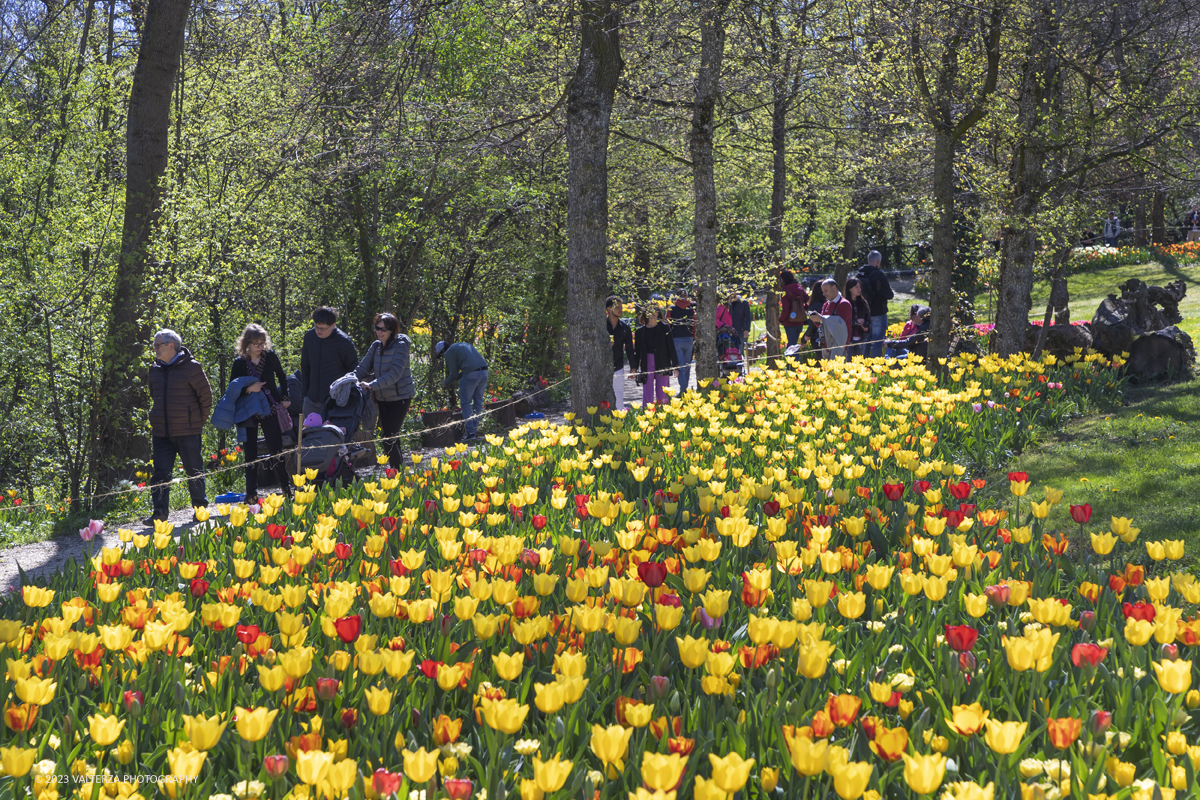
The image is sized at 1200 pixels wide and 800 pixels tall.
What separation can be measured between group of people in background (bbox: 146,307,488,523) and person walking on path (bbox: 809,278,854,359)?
5611 mm

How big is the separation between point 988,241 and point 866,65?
2916mm

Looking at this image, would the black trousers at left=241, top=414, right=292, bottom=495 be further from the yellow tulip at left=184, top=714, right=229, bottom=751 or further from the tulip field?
the yellow tulip at left=184, top=714, right=229, bottom=751

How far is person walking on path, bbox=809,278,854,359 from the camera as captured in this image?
38.9 feet

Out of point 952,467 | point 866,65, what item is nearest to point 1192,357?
point 866,65

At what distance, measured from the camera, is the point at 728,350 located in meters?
14.9

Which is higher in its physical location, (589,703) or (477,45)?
(477,45)

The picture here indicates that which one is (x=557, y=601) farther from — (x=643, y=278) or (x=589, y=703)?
(x=643, y=278)

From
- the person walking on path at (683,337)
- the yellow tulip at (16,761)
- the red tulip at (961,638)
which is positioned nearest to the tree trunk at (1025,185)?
the person walking on path at (683,337)

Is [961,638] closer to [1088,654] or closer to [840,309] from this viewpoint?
[1088,654]

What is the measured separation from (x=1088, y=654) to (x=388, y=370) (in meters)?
6.65

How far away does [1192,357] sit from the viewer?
1051 centimetres

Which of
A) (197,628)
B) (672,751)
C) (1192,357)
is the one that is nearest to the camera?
(672,751)

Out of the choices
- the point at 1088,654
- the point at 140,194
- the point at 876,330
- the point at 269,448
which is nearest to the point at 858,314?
the point at 876,330

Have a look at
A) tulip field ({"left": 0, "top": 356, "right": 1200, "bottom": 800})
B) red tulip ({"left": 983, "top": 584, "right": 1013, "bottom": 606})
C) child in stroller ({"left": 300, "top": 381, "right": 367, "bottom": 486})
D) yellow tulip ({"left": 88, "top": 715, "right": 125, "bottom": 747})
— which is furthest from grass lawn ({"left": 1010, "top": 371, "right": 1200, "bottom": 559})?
child in stroller ({"left": 300, "top": 381, "right": 367, "bottom": 486})
